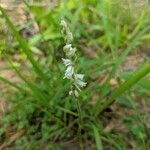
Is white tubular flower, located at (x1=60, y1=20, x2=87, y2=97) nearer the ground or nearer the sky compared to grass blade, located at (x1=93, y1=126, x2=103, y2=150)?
nearer the sky

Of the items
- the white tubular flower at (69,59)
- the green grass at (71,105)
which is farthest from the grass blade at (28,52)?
the white tubular flower at (69,59)

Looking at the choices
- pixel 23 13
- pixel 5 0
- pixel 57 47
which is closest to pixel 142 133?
pixel 57 47

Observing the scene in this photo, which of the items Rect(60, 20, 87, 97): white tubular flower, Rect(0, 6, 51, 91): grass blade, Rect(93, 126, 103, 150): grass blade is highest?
Rect(0, 6, 51, 91): grass blade

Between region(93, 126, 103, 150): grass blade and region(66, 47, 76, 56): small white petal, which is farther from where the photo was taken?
region(93, 126, 103, 150): grass blade

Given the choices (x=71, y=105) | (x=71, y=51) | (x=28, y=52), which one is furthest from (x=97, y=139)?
(x=71, y=51)

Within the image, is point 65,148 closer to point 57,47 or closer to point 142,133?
point 142,133

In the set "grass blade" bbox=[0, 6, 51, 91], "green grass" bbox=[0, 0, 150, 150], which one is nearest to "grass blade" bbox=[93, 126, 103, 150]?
"green grass" bbox=[0, 0, 150, 150]

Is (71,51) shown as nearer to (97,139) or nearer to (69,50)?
(69,50)

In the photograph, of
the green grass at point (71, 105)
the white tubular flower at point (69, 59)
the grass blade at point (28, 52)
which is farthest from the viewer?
the green grass at point (71, 105)

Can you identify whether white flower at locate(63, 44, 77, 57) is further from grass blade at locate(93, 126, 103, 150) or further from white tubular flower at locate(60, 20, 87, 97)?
grass blade at locate(93, 126, 103, 150)

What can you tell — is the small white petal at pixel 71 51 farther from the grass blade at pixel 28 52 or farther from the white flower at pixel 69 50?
the grass blade at pixel 28 52

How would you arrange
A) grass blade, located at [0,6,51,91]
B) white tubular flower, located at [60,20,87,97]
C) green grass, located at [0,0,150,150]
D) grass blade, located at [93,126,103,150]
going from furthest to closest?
green grass, located at [0,0,150,150]
grass blade, located at [93,126,103,150]
grass blade, located at [0,6,51,91]
white tubular flower, located at [60,20,87,97]
